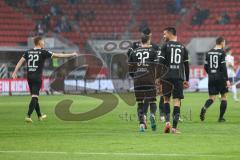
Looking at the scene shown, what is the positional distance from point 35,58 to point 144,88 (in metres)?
4.81

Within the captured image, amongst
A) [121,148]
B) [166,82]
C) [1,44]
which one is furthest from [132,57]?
[1,44]

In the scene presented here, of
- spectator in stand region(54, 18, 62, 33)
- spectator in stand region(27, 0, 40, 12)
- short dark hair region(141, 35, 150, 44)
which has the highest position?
spectator in stand region(27, 0, 40, 12)

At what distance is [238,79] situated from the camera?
151 feet

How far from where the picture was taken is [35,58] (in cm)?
2112

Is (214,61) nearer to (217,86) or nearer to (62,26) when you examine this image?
(217,86)

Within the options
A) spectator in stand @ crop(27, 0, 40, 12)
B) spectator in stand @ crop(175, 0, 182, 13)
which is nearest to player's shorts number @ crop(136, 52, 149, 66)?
spectator in stand @ crop(27, 0, 40, 12)

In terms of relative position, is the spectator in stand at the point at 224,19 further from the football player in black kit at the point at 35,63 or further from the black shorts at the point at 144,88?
the black shorts at the point at 144,88

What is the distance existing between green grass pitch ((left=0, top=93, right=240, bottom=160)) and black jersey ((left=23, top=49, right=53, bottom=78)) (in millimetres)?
1429

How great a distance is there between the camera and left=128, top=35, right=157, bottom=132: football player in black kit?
56.4 feet

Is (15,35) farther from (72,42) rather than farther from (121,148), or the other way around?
(121,148)

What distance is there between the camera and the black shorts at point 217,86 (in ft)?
68.7

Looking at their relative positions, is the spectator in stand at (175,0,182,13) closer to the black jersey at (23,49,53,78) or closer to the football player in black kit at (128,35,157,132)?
the black jersey at (23,49,53,78)

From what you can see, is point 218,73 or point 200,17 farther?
point 200,17

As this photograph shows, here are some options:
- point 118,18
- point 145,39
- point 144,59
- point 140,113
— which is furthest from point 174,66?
point 118,18
